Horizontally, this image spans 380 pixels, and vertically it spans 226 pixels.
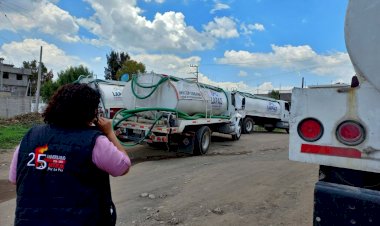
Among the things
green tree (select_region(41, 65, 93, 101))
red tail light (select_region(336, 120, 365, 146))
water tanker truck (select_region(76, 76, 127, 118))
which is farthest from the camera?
green tree (select_region(41, 65, 93, 101))

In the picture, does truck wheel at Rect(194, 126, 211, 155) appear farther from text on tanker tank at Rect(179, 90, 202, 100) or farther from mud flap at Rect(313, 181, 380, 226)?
mud flap at Rect(313, 181, 380, 226)

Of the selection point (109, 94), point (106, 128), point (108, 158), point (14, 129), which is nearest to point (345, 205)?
point (108, 158)

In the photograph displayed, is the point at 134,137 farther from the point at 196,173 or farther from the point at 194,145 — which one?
the point at 196,173

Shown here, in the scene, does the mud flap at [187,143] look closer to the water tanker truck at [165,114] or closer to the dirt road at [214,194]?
the water tanker truck at [165,114]

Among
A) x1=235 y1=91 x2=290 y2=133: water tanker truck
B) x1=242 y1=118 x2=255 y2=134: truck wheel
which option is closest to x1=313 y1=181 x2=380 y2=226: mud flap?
x1=235 y1=91 x2=290 y2=133: water tanker truck

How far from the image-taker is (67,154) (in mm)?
1891

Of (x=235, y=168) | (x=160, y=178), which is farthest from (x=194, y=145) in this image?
(x=160, y=178)

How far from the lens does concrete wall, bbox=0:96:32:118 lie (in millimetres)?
29094

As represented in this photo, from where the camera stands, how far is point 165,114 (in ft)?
34.5

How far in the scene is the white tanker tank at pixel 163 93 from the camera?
34.9ft

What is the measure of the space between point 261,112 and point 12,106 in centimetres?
2127

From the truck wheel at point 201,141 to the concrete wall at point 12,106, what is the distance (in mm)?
22663

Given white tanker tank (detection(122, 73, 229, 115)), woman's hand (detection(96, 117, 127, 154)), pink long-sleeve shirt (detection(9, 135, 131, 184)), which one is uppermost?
white tanker tank (detection(122, 73, 229, 115))

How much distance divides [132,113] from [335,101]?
8.93 metres
